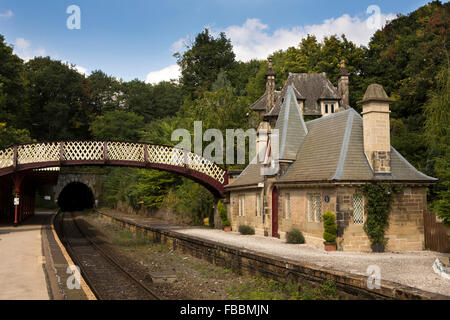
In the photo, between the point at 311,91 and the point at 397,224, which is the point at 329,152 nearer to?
the point at 397,224

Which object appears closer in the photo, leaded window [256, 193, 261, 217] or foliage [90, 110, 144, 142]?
leaded window [256, 193, 261, 217]

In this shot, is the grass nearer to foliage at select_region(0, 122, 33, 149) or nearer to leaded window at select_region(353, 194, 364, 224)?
leaded window at select_region(353, 194, 364, 224)

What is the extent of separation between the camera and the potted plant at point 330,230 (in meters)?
17.5

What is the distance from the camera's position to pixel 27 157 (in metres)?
27.7

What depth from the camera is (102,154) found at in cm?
2792

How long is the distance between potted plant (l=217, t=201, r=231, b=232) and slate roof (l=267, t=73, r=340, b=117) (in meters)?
16.0

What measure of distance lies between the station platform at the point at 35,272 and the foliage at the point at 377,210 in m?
11.5

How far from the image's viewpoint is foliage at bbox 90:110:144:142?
7175 cm

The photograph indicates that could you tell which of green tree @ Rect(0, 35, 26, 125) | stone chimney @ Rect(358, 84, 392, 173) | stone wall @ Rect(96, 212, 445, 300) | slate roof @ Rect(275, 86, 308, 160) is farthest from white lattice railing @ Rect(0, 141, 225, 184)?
green tree @ Rect(0, 35, 26, 125)

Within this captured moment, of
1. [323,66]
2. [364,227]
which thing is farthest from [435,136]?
[323,66]

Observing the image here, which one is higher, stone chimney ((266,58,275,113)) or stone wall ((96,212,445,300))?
stone chimney ((266,58,275,113))
